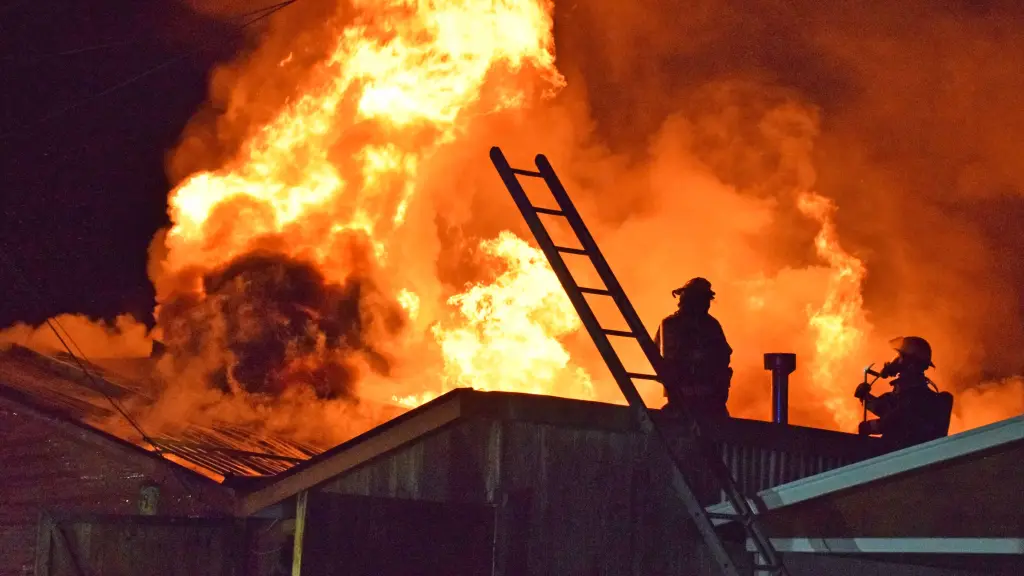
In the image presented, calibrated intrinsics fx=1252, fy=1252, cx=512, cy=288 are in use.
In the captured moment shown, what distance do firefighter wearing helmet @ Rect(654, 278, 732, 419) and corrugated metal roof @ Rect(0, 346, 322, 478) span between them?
481cm

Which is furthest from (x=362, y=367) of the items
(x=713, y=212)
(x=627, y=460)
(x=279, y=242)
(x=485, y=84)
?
(x=627, y=460)

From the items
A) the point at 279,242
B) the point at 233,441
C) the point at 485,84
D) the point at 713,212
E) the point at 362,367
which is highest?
the point at 485,84

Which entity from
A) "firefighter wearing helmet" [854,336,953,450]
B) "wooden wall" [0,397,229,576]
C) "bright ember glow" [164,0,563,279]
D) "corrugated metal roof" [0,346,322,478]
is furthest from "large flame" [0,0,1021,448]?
"firefighter wearing helmet" [854,336,953,450]

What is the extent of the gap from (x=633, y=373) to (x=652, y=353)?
0.97 feet

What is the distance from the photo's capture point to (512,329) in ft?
69.6

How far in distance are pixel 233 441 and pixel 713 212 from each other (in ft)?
39.8

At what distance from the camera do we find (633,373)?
10.1 metres

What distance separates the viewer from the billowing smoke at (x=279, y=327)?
67.4 ft

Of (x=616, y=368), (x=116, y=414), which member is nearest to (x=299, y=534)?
(x=616, y=368)

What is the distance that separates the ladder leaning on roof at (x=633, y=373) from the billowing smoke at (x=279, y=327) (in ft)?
34.7

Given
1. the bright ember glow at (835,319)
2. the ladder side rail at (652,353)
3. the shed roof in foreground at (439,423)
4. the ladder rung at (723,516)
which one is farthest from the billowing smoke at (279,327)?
the ladder rung at (723,516)

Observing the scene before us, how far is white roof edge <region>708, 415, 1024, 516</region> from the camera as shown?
7727 millimetres

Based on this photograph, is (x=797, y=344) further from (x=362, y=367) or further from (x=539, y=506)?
(x=539, y=506)

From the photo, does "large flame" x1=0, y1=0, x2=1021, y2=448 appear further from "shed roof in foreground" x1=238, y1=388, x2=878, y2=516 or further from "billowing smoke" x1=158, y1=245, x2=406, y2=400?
"shed roof in foreground" x1=238, y1=388, x2=878, y2=516
